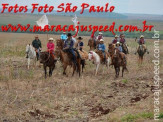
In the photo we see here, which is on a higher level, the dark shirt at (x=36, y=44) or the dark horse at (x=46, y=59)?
the dark shirt at (x=36, y=44)

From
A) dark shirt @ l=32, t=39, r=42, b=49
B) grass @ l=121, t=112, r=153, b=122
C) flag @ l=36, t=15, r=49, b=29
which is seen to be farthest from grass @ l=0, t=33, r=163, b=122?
flag @ l=36, t=15, r=49, b=29

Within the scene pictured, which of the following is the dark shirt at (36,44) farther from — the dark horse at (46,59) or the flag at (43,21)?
the flag at (43,21)

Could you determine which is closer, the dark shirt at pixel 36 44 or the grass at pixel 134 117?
the grass at pixel 134 117

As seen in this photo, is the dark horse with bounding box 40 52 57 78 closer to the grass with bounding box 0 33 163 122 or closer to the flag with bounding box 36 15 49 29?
the grass with bounding box 0 33 163 122

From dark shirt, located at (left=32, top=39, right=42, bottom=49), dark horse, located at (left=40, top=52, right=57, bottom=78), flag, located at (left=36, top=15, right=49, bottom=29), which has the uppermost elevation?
flag, located at (left=36, top=15, right=49, bottom=29)

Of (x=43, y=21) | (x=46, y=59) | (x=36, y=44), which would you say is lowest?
(x=46, y=59)

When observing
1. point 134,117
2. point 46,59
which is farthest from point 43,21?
point 134,117

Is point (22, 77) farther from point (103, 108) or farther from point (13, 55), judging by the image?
point (13, 55)

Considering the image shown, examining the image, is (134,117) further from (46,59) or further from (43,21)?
(43,21)

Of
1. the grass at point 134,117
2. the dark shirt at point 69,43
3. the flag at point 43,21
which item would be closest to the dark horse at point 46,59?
the dark shirt at point 69,43

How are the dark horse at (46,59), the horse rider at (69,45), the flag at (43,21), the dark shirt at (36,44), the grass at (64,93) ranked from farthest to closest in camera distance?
the flag at (43,21) < the dark shirt at (36,44) < the horse rider at (69,45) < the dark horse at (46,59) < the grass at (64,93)

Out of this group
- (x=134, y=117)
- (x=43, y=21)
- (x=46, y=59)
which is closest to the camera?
(x=134, y=117)

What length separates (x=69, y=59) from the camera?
19594 millimetres

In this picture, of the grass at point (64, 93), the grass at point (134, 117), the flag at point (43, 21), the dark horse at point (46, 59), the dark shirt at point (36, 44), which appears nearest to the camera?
the grass at point (134, 117)
